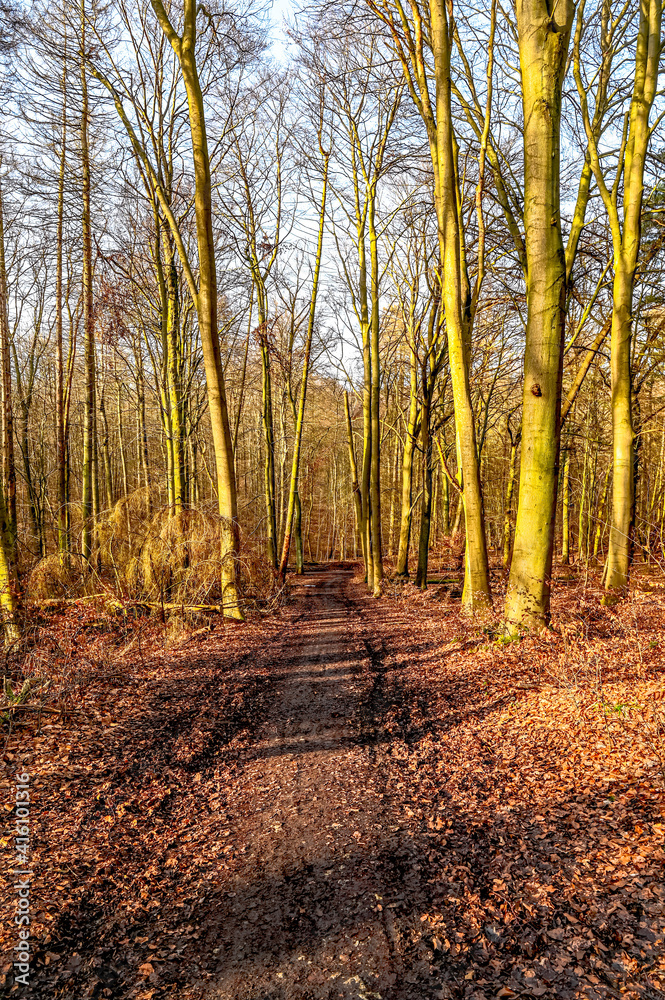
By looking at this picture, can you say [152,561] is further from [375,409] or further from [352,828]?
[375,409]

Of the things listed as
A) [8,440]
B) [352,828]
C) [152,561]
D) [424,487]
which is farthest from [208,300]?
[352,828]

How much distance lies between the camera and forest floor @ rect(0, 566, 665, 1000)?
2734 millimetres

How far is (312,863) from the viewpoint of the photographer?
3.59m

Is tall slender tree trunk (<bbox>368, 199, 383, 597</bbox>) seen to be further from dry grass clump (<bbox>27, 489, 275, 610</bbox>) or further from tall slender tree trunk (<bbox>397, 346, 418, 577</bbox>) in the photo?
dry grass clump (<bbox>27, 489, 275, 610</bbox>)

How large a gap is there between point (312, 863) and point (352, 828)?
477 mm

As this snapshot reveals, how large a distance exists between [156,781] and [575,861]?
11.2ft

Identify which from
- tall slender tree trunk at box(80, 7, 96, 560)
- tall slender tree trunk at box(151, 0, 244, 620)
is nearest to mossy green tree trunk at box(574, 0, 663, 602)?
tall slender tree trunk at box(151, 0, 244, 620)

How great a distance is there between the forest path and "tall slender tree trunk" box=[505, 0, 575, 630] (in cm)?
300

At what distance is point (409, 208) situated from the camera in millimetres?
16578

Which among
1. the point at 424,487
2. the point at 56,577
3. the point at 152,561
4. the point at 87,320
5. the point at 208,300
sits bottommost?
the point at 56,577

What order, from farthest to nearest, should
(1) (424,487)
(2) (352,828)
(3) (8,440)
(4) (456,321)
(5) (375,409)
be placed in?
(5) (375,409) → (1) (424,487) → (4) (456,321) → (3) (8,440) → (2) (352,828)

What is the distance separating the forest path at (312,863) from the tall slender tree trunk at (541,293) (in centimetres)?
300

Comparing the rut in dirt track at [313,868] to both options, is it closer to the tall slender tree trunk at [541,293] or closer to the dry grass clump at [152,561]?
the tall slender tree trunk at [541,293]

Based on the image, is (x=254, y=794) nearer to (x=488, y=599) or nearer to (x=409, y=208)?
(x=488, y=599)
